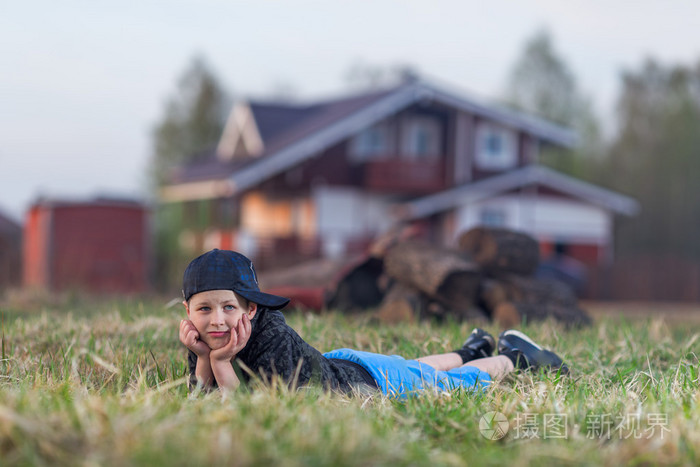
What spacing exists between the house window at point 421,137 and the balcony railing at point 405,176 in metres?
0.56

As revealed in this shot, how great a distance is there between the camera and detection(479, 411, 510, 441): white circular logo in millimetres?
3109

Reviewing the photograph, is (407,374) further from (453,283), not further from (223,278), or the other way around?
(453,283)

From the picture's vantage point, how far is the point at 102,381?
4230 mm

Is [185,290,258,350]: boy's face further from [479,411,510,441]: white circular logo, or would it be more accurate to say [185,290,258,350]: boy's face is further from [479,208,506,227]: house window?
[479,208,506,227]: house window

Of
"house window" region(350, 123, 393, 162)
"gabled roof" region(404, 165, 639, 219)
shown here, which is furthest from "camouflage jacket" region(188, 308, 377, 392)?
"house window" region(350, 123, 393, 162)

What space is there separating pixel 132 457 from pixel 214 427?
38 cm

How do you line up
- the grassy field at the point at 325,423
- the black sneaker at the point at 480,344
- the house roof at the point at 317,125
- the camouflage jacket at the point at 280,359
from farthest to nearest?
the house roof at the point at 317,125
the black sneaker at the point at 480,344
the camouflage jacket at the point at 280,359
the grassy field at the point at 325,423

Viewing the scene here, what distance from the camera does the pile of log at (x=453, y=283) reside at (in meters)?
8.18

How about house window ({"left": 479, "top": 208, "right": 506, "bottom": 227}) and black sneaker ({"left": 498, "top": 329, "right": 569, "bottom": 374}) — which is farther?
house window ({"left": 479, "top": 208, "right": 506, "bottom": 227})

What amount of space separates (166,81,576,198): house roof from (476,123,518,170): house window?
579 mm

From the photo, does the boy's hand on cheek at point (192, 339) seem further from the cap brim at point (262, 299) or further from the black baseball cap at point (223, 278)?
the cap brim at point (262, 299)

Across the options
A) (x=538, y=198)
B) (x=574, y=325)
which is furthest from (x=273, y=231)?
(x=574, y=325)

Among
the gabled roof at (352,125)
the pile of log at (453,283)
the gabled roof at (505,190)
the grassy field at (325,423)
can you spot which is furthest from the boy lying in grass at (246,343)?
the gabled roof at (505,190)

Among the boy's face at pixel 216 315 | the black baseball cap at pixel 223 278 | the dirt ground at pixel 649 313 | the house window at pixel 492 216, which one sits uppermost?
the house window at pixel 492 216
